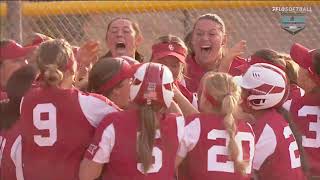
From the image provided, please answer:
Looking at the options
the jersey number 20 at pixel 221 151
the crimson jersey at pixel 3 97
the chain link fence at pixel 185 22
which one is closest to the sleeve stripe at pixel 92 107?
the crimson jersey at pixel 3 97

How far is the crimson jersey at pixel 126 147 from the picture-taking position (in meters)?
4.12

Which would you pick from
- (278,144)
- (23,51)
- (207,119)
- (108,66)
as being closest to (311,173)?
(278,144)

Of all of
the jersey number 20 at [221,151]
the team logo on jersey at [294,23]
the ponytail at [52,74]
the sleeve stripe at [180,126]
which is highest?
the team logo on jersey at [294,23]

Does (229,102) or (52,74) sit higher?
(52,74)

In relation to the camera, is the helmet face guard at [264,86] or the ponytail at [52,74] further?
the helmet face guard at [264,86]

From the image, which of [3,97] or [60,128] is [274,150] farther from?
[3,97]

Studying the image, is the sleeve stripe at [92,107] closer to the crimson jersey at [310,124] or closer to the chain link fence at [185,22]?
the crimson jersey at [310,124]

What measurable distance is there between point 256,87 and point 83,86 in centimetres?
110


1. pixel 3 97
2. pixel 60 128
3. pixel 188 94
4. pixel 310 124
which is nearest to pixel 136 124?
pixel 60 128

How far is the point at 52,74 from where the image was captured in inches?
165

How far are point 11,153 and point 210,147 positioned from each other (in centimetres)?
119

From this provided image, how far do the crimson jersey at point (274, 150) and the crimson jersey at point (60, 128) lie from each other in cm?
90

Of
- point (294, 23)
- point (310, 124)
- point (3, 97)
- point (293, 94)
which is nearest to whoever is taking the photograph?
point (3, 97)

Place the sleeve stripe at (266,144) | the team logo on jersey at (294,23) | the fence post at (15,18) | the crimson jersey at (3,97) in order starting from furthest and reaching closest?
the fence post at (15,18) < the team logo on jersey at (294,23) < the sleeve stripe at (266,144) < the crimson jersey at (3,97)
